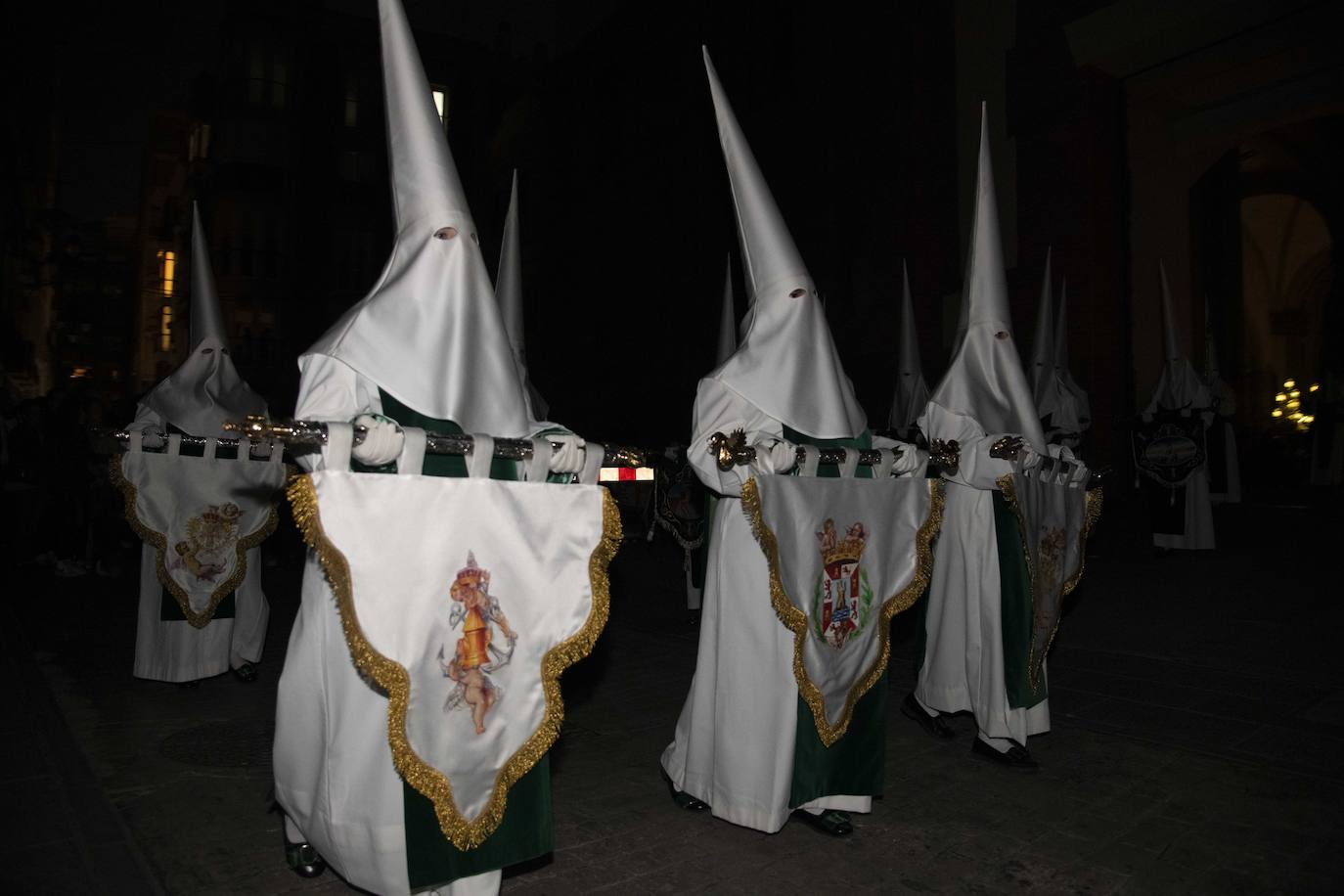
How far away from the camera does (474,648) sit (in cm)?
244

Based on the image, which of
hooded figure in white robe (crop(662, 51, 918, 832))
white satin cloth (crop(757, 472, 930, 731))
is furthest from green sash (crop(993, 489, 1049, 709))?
hooded figure in white robe (crop(662, 51, 918, 832))

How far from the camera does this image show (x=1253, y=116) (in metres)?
12.7

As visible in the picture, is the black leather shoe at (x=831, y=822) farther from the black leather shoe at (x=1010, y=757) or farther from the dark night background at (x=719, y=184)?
the dark night background at (x=719, y=184)

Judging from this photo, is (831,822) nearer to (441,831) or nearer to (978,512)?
(441,831)

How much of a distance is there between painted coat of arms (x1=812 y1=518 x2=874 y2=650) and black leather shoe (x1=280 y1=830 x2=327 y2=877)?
184 cm

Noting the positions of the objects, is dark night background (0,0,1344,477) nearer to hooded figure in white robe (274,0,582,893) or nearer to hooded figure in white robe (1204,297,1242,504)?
hooded figure in white robe (1204,297,1242,504)

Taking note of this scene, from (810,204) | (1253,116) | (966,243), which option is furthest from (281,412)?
(1253,116)

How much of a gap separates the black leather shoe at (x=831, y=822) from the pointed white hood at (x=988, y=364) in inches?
78.2

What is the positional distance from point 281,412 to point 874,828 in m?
22.4

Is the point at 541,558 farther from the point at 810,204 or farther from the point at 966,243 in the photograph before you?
the point at 810,204

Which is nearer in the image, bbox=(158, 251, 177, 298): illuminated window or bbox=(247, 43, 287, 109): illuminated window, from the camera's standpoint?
bbox=(247, 43, 287, 109): illuminated window

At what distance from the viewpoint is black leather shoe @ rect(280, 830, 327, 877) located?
2.80 metres

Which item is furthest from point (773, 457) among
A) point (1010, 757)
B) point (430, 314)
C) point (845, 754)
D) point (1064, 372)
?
point (1064, 372)

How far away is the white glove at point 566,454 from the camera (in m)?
2.70
